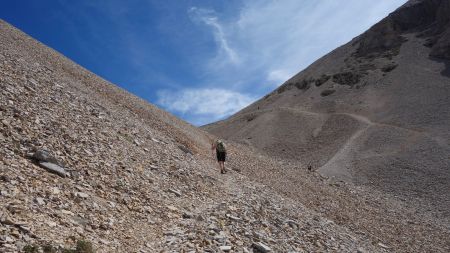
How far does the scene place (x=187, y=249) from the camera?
36.4 ft

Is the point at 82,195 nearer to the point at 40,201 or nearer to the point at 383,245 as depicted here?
the point at 40,201

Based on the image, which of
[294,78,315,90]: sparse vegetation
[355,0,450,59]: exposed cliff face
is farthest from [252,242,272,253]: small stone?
→ [355,0,450,59]: exposed cliff face

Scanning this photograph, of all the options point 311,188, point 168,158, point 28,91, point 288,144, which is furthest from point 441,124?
point 28,91

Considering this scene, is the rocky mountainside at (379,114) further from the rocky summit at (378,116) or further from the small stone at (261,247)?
the small stone at (261,247)

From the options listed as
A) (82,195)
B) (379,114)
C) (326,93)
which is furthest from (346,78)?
(82,195)

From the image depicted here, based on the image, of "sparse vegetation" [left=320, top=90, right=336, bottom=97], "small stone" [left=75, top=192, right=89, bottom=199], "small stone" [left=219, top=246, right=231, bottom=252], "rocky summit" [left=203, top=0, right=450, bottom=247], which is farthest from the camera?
"sparse vegetation" [left=320, top=90, right=336, bottom=97]

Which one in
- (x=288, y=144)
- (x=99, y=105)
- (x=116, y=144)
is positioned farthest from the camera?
(x=288, y=144)

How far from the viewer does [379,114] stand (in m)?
79.6

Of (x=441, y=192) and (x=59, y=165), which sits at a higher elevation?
(x=59, y=165)

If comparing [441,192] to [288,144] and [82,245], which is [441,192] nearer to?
[288,144]

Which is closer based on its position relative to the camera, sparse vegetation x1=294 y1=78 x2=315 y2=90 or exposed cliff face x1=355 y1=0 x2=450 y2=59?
sparse vegetation x1=294 y1=78 x2=315 y2=90

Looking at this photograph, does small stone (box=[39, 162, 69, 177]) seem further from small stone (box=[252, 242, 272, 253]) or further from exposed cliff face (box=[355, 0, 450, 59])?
exposed cliff face (box=[355, 0, 450, 59])

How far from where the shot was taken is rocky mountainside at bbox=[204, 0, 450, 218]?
48938 millimetres

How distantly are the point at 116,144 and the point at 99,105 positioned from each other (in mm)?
6572
